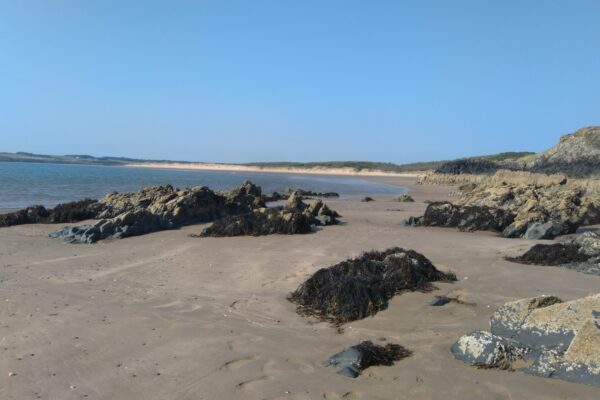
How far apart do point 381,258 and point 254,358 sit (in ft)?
11.0

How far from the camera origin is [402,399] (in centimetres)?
348

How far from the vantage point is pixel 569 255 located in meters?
7.84

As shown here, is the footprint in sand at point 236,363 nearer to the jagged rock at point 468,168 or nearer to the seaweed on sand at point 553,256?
the seaweed on sand at point 553,256

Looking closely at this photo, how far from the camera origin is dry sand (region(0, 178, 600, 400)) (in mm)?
3691

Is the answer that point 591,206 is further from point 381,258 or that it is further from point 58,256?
point 58,256

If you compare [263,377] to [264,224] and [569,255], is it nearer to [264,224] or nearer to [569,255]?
[569,255]

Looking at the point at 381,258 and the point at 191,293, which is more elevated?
the point at 381,258

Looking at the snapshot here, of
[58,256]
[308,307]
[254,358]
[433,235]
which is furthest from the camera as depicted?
[433,235]

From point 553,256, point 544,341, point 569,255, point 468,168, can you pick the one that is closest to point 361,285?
point 544,341

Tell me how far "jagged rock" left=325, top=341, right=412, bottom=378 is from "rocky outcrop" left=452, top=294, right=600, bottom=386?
52 centimetres

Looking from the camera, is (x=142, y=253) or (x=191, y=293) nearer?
(x=191, y=293)

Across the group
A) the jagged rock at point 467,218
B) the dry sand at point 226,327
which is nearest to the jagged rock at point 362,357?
the dry sand at point 226,327

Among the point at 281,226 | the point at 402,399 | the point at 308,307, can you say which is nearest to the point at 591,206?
the point at 281,226

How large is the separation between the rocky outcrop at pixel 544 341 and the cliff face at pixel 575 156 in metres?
25.5
